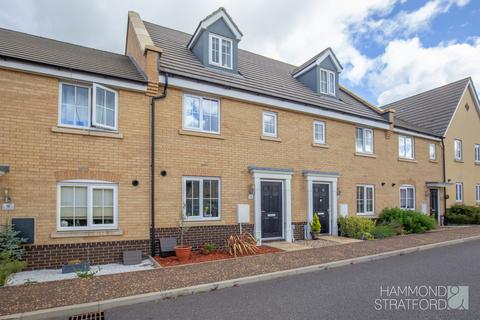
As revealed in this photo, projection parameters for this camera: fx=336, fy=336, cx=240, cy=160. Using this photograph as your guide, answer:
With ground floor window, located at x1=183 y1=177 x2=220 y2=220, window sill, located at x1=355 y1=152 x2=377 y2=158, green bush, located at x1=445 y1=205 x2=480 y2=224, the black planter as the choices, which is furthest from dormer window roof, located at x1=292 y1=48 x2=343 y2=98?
the black planter

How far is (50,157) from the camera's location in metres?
8.84

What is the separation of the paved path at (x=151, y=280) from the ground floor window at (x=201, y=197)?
7.76ft

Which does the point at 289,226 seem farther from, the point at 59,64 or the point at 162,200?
the point at 59,64

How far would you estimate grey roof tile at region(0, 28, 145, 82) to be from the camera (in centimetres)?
909

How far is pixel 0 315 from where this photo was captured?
519cm

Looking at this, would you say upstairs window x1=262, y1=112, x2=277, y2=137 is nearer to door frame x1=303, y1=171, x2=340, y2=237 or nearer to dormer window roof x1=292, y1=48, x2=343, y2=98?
door frame x1=303, y1=171, x2=340, y2=237

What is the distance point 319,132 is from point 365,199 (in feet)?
13.8

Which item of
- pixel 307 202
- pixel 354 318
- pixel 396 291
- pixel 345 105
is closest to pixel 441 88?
pixel 345 105

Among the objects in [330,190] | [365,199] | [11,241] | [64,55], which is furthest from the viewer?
[365,199]

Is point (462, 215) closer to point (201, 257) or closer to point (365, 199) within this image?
point (365, 199)

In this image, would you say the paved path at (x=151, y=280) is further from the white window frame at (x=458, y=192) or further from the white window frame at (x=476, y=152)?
the white window frame at (x=476, y=152)

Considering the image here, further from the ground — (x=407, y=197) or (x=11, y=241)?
(x=407, y=197)

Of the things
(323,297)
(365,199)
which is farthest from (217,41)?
(323,297)

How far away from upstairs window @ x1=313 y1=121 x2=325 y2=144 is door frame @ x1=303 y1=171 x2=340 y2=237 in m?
1.47
